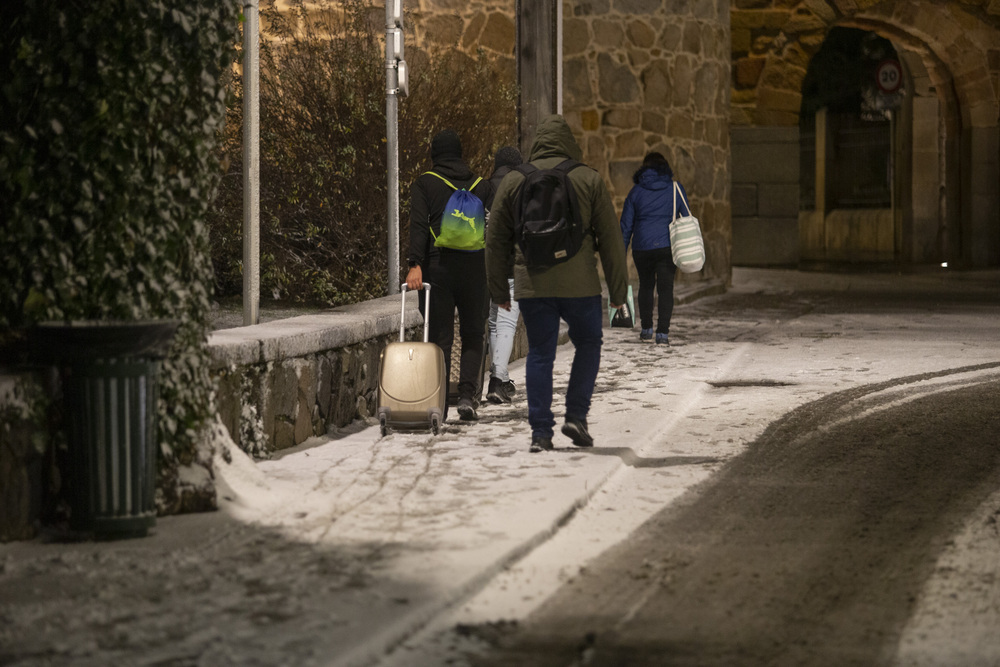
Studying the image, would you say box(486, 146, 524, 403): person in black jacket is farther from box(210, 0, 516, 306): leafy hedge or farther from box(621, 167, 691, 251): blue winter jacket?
box(621, 167, 691, 251): blue winter jacket

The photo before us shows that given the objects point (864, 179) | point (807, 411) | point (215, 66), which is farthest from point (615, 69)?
point (864, 179)

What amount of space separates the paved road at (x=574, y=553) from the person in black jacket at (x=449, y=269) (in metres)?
0.42

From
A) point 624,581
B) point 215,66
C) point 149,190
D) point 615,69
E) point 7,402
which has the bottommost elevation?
point 624,581

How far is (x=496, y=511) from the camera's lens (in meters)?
6.42

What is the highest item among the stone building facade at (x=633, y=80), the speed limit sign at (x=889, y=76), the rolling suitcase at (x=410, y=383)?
the speed limit sign at (x=889, y=76)

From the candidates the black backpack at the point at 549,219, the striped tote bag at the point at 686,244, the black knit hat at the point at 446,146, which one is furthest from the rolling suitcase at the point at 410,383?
the striped tote bag at the point at 686,244

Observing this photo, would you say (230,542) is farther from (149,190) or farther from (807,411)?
(807,411)

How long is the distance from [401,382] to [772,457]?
2.08 m

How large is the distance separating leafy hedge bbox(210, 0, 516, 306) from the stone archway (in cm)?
1387

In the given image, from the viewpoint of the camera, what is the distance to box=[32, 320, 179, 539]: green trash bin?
5824 millimetres

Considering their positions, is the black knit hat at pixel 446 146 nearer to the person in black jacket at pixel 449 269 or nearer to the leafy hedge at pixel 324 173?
the person in black jacket at pixel 449 269

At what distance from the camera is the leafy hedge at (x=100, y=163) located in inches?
233

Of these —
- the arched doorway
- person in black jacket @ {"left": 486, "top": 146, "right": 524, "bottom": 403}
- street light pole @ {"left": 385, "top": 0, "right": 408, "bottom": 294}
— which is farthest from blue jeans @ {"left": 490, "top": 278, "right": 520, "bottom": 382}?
the arched doorway

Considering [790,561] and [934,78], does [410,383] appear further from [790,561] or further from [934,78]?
[934,78]
